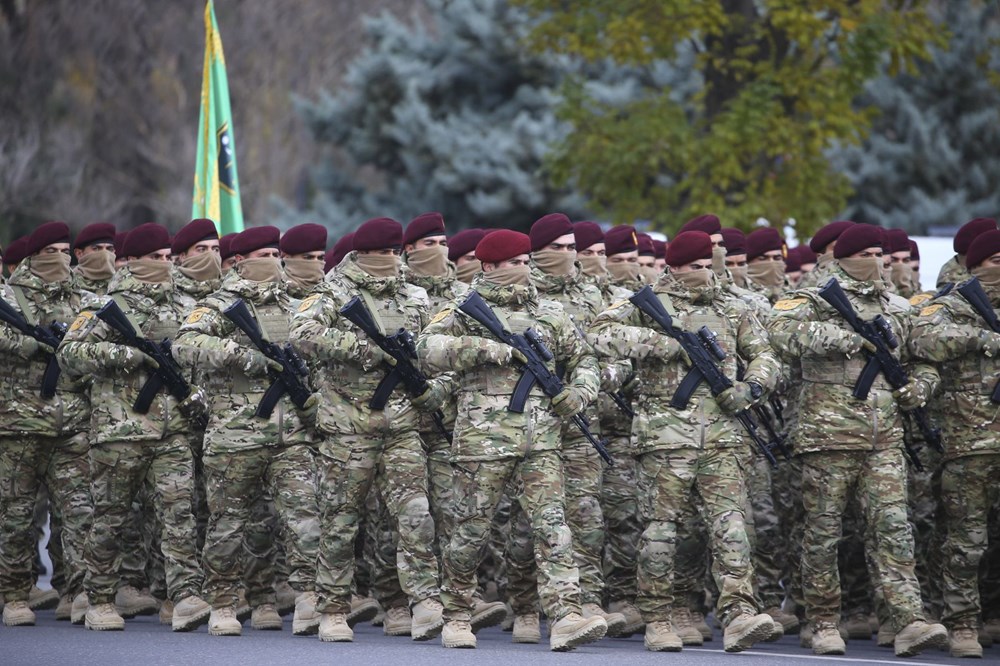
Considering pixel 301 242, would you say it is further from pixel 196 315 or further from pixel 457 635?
pixel 457 635

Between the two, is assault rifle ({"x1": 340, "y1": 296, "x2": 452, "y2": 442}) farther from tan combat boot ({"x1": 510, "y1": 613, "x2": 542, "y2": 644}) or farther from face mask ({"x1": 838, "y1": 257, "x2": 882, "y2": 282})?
face mask ({"x1": 838, "y1": 257, "x2": 882, "y2": 282})

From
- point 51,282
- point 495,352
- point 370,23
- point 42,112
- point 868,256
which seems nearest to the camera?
point 495,352

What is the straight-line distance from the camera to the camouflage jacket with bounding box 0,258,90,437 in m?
12.0

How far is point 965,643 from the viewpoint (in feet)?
35.3

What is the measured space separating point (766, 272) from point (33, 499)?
18.2 feet

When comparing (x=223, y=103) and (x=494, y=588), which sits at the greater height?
(x=223, y=103)

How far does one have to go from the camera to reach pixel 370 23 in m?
33.0

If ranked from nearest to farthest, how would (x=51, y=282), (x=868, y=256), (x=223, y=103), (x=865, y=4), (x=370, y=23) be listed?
(x=868, y=256)
(x=51, y=282)
(x=223, y=103)
(x=865, y=4)
(x=370, y=23)

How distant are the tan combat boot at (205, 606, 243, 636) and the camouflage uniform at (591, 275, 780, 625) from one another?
2.50 meters

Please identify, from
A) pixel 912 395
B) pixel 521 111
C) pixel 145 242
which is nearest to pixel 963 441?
pixel 912 395

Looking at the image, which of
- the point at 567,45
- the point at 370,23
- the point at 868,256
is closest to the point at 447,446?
the point at 868,256

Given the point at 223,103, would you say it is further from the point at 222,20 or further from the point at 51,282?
the point at 222,20

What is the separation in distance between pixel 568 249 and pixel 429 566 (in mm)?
2187

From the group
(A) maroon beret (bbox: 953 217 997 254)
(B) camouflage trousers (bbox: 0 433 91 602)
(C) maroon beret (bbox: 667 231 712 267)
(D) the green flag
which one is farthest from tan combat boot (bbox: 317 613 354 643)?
(D) the green flag
